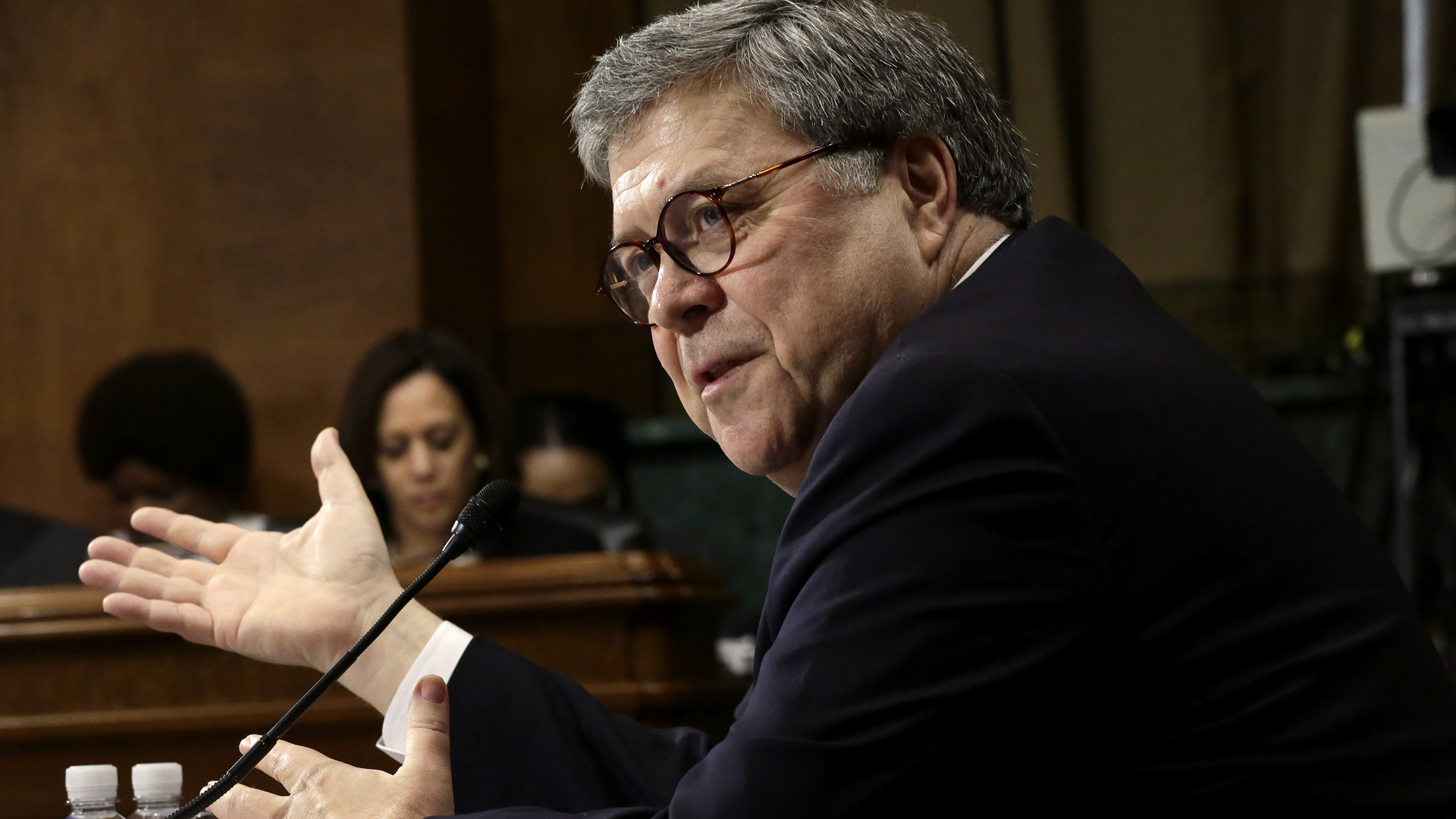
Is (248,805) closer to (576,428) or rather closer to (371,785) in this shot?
(371,785)

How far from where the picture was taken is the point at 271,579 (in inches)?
63.7

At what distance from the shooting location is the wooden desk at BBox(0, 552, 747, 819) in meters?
1.83

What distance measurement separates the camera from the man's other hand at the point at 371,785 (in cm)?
124

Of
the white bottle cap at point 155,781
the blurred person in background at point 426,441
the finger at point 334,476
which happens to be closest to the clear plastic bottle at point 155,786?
the white bottle cap at point 155,781

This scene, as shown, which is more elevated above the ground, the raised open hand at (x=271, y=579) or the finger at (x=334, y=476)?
the finger at (x=334, y=476)

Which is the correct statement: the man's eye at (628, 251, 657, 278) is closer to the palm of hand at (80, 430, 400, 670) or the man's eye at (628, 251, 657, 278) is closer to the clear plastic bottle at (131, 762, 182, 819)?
the palm of hand at (80, 430, 400, 670)

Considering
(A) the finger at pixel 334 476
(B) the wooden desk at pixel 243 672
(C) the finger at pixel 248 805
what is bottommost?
(B) the wooden desk at pixel 243 672

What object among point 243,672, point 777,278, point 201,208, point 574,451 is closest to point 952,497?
point 777,278

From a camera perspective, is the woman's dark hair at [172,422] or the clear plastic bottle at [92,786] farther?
the woman's dark hair at [172,422]

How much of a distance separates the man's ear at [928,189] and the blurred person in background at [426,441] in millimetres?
2217

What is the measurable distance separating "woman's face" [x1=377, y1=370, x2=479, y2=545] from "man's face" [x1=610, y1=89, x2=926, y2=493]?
2137 millimetres

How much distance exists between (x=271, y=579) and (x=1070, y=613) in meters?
0.98

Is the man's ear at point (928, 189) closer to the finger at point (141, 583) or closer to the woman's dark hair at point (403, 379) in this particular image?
the finger at point (141, 583)

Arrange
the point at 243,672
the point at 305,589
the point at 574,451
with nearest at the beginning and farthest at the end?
the point at 305,589
the point at 243,672
the point at 574,451
